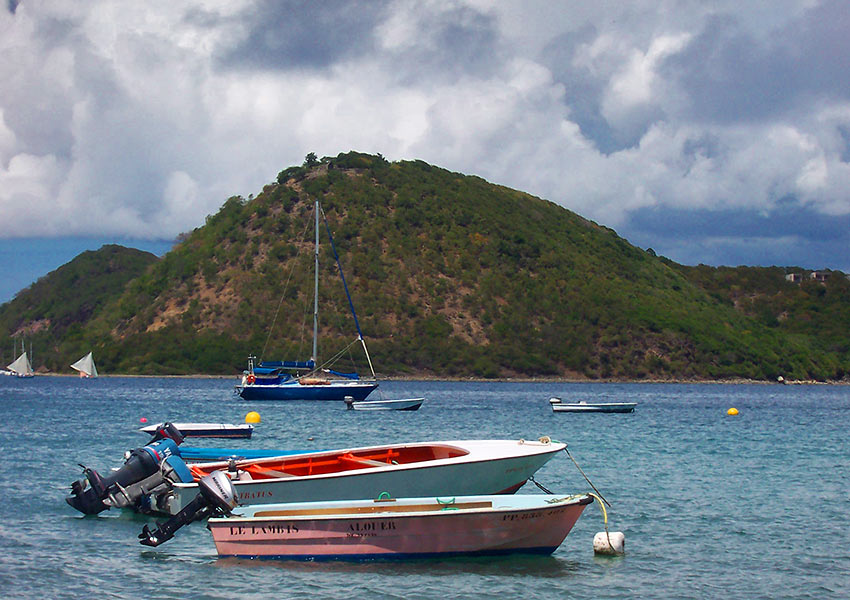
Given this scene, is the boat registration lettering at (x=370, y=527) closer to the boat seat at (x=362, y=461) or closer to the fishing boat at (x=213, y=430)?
the boat seat at (x=362, y=461)

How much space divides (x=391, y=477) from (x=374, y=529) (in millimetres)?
2466

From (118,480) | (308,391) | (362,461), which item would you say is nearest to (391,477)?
(362,461)

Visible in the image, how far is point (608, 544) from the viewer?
19.5 meters

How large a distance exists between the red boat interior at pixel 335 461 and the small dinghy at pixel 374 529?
3481 mm

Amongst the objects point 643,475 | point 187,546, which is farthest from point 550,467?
point 187,546

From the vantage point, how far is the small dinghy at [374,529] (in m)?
18.0

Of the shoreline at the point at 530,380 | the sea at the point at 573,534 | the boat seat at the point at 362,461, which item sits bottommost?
the sea at the point at 573,534

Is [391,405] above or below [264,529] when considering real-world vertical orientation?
above

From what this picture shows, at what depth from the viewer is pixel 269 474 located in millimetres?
21922

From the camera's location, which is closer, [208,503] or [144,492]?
[208,503]

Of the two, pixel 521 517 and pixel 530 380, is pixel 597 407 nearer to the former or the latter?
pixel 521 517

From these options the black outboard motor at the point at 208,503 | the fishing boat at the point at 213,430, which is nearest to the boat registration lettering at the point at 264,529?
the black outboard motor at the point at 208,503

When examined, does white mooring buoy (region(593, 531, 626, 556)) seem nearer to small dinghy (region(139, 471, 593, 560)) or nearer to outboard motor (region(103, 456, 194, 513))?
small dinghy (region(139, 471, 593, 560))

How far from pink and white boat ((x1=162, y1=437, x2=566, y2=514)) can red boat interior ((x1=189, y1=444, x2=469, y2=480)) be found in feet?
0.08
